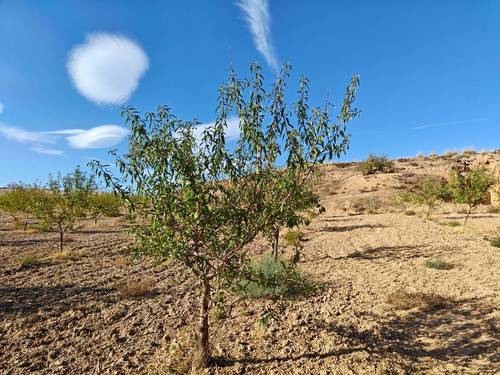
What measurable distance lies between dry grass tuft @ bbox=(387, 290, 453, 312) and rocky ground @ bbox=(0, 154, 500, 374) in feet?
0.12

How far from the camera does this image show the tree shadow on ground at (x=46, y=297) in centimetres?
1123

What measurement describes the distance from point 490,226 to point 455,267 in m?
15.6

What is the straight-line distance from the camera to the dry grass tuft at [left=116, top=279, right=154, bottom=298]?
12336mm

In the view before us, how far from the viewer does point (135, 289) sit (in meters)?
12.5

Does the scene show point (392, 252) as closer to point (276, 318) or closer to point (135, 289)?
point (276, 318)

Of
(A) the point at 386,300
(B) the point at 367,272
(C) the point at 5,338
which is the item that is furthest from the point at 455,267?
(C) the point at 5,338

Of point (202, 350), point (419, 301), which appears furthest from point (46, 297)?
point (419, 301)

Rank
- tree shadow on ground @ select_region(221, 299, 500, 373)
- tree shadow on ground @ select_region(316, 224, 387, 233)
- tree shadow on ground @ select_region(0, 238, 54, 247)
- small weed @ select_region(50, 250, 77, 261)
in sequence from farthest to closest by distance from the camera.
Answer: tree shadow on ground @ select_region(316, 224, 387, 233)
tree shadow on ground @ select_region(0, 238, 54, 247)
small weed @ select_region(50, 250, 77, 261)
tree shadow on ground @ select_region(221, 299, 500, 373)

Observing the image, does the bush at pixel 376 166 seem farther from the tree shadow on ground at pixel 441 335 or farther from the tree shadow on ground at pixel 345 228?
the tree shadow on ground at pixel 441 335

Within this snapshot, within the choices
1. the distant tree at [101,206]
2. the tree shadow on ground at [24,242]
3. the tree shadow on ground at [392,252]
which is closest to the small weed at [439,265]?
the tree shadow on ground at [392,252]

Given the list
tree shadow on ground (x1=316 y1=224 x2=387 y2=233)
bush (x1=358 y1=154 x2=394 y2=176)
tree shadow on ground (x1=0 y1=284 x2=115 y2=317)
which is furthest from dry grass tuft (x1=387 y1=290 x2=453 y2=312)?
bush (x1=358 y1=154 x2=394 y2=176)

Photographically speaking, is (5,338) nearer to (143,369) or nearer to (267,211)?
(143,369)

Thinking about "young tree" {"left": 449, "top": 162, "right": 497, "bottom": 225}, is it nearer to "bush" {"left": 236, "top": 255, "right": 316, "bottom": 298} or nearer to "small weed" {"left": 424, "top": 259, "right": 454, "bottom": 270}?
"small weed" {"left": 424, "top": 259, "right": 454, "bottom": 270}

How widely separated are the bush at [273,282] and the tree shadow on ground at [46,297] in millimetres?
4723
